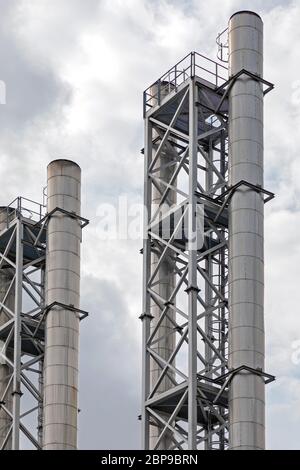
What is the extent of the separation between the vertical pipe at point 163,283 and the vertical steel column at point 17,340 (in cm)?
834

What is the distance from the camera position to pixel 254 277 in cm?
6812

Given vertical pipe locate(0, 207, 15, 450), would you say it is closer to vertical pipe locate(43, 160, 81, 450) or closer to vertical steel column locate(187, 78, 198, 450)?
vertical pipe locate(43, 160, 81, 450)

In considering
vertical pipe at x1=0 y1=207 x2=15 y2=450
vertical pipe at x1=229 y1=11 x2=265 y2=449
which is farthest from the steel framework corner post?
vertical pipe at x1=0 y1=207 x2=15 y2=450

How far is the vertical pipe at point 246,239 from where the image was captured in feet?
217

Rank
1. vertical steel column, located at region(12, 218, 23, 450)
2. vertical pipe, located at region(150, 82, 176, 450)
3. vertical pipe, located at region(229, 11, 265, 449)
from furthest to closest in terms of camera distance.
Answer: vertical steel column, located at region(12, 218, 23, 450) < vertical pipe, located at region(150, 82, 176, 450) < vertical pipe, located at region(229, 11, 265, 449)

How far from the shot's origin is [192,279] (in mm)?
69312

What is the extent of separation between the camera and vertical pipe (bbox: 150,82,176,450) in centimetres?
7469

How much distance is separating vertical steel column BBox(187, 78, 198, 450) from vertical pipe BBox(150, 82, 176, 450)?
334cm

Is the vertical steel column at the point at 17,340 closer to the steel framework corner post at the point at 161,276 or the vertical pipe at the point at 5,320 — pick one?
the vertical pipe at the point at 5,320

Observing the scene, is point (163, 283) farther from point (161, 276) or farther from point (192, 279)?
point (192, 279)

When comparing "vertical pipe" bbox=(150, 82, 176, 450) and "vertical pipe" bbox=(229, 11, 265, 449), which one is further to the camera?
"vertical pipe" bbox=(150, 82, 176, 450)

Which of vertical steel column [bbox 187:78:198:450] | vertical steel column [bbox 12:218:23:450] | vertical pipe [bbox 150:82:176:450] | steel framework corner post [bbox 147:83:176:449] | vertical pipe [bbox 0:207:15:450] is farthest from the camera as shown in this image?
vertical pipe [bbox 0:207:15:450]

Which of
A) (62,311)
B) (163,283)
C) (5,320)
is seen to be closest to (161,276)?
(163,283)

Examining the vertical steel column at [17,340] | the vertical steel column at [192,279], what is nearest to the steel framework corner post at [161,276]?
the vertical steel column at [192,279]
